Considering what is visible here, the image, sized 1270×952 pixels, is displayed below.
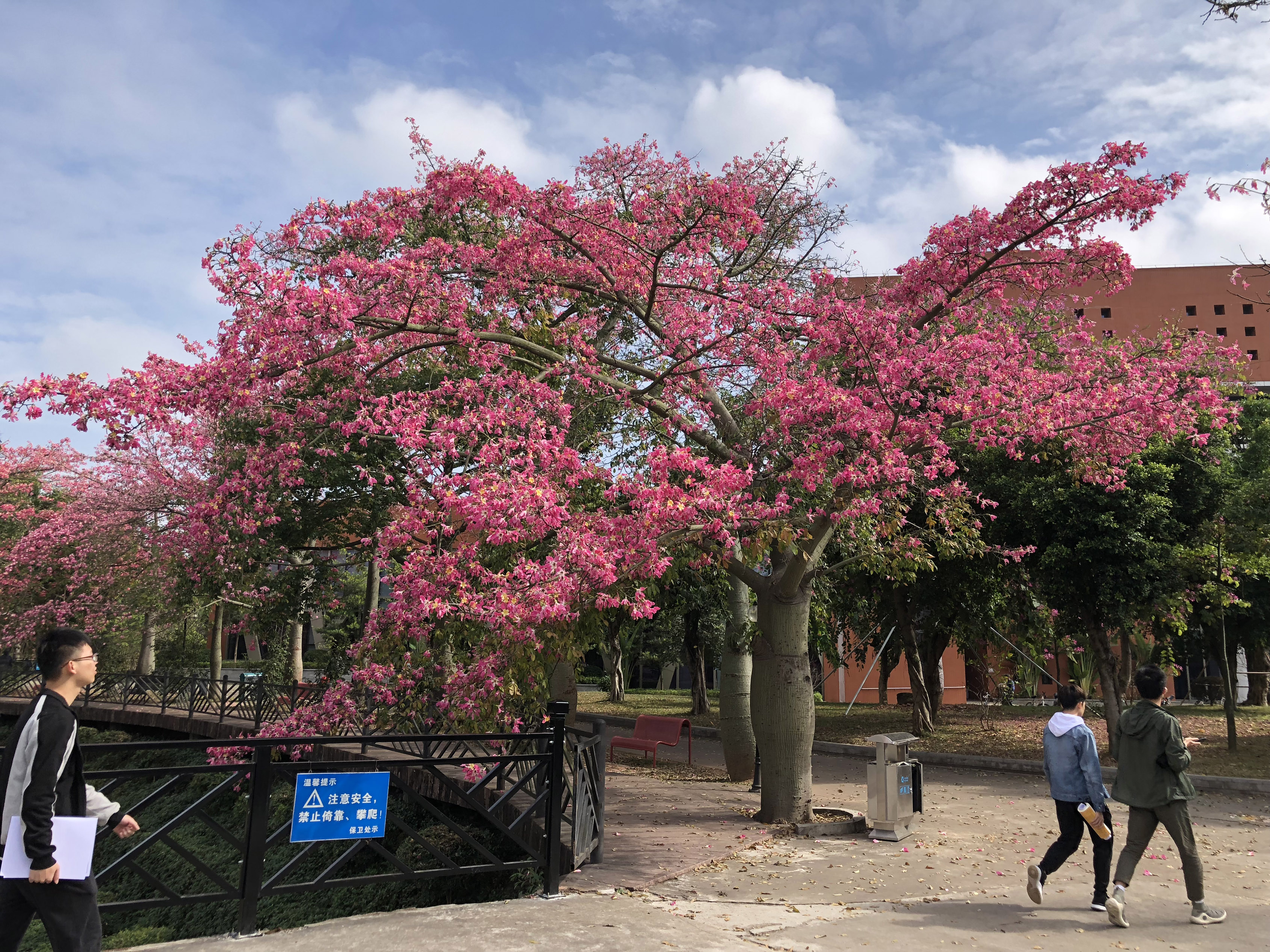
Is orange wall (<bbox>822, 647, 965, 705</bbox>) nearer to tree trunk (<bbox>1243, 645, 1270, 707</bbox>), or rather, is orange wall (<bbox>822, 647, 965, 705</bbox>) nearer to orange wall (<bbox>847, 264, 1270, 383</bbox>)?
tree trunk (<bbox>1243, 645, 1270, 707</bbox>)

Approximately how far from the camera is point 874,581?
2120 cm

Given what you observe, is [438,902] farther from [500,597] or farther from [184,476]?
[184,476]

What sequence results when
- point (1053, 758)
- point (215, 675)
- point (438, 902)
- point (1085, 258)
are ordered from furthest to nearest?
point (215, 675) → point (438, 902) → point (1085, 258) → point (1053, 758)

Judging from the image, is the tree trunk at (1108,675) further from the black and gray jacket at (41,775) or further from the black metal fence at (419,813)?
the black and gray jacket at (41,775)

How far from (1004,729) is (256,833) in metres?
19.6

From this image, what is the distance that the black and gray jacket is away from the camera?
3627mm

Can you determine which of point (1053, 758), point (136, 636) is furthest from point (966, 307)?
point (136, 636)

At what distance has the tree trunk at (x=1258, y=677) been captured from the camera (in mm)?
29516

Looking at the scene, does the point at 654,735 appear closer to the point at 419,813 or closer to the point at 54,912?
the point at 419,813

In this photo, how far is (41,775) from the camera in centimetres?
369

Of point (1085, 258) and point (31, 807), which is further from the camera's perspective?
point (1085, 258)

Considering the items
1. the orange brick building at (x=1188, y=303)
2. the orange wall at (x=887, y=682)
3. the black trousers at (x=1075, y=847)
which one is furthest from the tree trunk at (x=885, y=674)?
the orange brick building at (x=1188, y=303)

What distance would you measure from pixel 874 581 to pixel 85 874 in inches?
757

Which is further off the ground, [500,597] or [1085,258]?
[1085,258]
